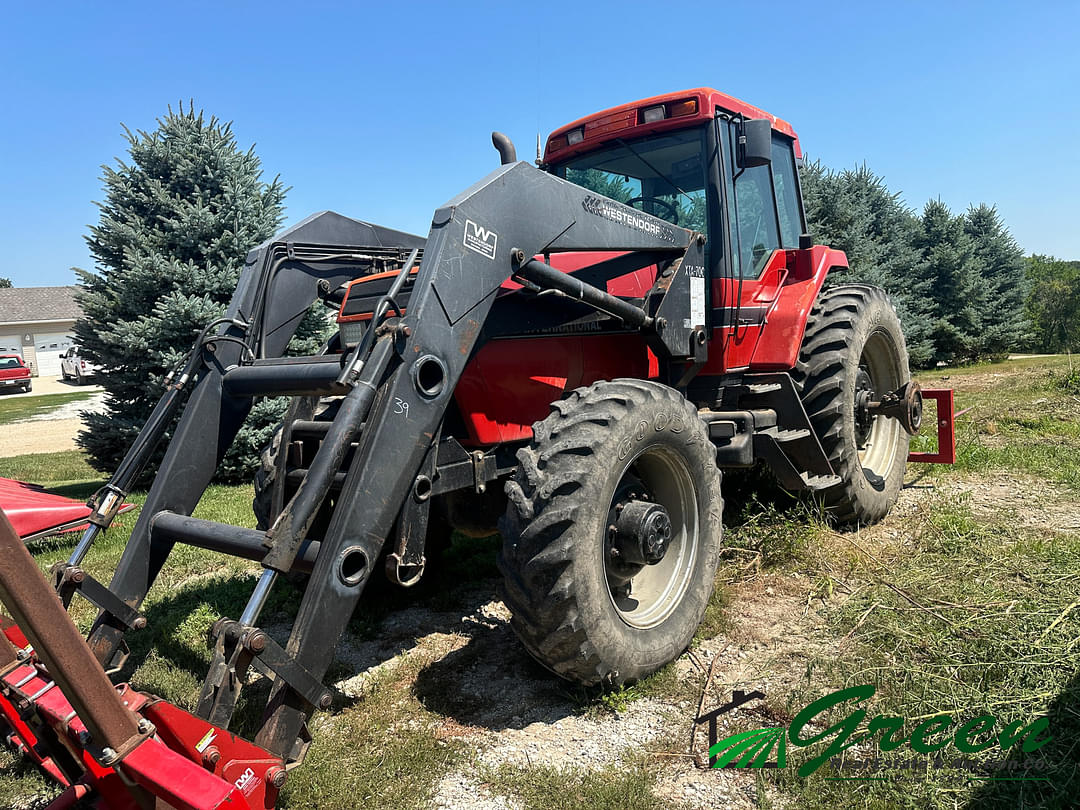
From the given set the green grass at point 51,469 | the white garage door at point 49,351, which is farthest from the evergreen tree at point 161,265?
the white garage door at point 49,351

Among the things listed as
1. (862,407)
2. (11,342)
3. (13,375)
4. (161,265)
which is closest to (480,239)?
(862,407)

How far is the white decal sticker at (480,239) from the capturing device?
3.03 meters

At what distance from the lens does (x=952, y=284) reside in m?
19.9

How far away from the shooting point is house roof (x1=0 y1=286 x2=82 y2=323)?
4428cm

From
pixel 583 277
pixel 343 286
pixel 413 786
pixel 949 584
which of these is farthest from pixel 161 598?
pixel 949 584

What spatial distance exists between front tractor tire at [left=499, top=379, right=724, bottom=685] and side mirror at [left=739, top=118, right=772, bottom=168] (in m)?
1.63

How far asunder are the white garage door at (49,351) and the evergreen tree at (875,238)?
142ft

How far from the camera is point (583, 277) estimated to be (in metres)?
4.14

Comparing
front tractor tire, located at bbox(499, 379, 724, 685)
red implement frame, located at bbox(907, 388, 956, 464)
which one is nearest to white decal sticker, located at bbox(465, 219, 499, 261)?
front tractor tire, located at bbox(499, 379, 724, 685)

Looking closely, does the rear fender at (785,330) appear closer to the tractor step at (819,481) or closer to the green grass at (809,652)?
the tractor step at (819,481)

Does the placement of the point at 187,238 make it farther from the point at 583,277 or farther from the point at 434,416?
the point at 434,416

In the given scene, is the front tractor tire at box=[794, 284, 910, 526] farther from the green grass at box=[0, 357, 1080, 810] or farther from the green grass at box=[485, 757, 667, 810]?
the green grass at box=[485, 757, 667, 810]

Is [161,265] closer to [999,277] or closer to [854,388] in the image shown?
[854,388]

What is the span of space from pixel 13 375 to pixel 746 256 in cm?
3611
